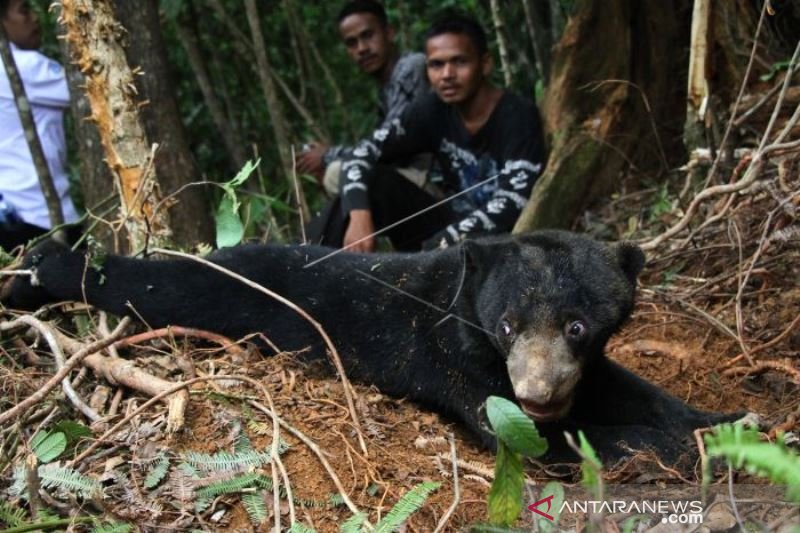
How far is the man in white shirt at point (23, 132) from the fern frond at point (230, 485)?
13.2 feet

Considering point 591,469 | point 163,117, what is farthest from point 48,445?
point 163,117

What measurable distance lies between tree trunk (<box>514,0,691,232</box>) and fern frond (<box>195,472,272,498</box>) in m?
3.96

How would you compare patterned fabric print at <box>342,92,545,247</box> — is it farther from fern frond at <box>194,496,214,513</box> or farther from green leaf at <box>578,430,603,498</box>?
green leaf at <box>578,430,603,498</box>

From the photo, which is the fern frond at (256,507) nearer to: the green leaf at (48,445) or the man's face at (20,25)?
the green leaf at (48,445)

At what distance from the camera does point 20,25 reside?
6.70 metres

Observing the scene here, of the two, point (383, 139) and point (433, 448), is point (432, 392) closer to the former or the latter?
point (433, 448)

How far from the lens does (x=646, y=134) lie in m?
7.05

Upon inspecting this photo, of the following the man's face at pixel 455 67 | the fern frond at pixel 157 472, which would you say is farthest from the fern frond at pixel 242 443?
the man's face at pixel 455 67

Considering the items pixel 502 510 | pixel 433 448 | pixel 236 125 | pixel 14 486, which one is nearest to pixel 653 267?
pixel 433 448

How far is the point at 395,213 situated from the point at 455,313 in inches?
124

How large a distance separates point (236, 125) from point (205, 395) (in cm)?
767

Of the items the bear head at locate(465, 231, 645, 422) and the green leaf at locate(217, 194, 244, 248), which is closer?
the bear head at locate(465, 231, 645, 422)

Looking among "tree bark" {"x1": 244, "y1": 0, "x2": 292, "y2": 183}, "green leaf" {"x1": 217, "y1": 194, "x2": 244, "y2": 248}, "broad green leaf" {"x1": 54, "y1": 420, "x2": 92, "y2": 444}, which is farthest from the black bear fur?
"tree bark" {"x1": 244, "y1": 0, "x2": 292, "y2": 183}

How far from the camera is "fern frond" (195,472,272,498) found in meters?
2.96
